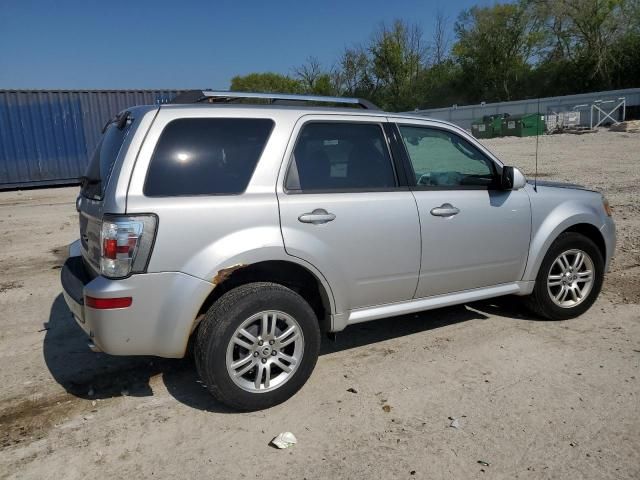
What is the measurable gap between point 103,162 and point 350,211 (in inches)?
64.1

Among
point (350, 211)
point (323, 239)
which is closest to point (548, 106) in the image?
point (350, 211)

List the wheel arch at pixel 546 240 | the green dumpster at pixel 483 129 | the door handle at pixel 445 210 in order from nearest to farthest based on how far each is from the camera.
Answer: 1. the door handle at pixel 445 210
2. the wheel arch at pixel 546 240
3. the green dumpster at pixel 483 129

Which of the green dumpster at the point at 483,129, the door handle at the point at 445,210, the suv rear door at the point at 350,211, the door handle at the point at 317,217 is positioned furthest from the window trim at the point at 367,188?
the green dumpster at the point at 483,129

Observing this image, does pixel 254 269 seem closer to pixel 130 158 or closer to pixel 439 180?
pixel 130 158

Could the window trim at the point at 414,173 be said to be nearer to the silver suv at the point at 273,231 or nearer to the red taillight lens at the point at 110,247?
the silver suv at the point at 273,231

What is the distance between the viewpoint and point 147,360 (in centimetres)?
415

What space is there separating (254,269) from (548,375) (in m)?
2.18

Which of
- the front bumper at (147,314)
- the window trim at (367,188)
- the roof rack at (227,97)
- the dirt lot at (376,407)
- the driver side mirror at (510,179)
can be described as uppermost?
the roof rack at (227,97)

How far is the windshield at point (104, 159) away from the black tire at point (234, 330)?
1.01m

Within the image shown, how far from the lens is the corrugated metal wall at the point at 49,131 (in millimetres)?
16812

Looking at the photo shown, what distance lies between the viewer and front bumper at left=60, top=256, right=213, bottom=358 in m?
2.99

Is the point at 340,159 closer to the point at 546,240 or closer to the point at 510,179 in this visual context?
the point at 510,179

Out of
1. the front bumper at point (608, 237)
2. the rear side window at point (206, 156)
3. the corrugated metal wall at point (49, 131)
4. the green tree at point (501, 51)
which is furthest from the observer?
the green tree at point (501, 51)

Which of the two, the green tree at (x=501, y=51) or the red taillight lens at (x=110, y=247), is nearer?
the red taillight lens at (x=110, y=247)
